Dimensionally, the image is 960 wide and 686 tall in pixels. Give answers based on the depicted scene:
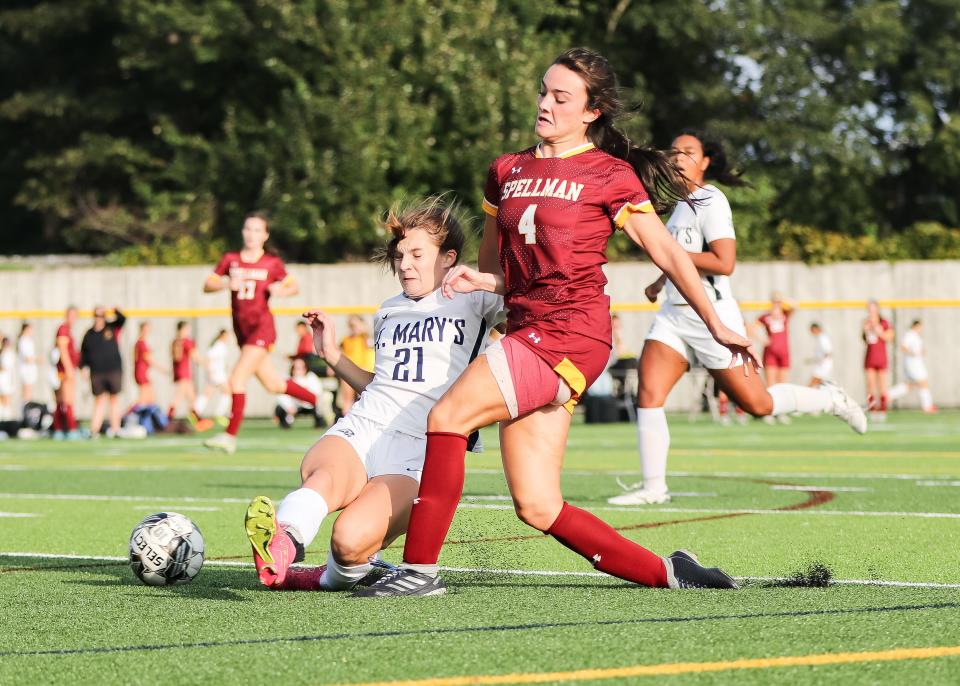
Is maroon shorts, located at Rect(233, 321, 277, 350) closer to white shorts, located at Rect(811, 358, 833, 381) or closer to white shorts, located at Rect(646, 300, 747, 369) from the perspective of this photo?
white shorts, located at Rect(646, 300, 747, 369)

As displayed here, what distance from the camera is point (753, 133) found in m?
37.1

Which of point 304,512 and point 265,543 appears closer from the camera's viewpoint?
point 265,543

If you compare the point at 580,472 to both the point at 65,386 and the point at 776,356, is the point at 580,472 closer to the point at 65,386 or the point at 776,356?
the point at 65,386

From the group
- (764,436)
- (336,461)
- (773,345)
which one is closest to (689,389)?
(773,345)

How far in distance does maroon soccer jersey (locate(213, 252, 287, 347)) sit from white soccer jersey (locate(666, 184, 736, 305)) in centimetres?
598

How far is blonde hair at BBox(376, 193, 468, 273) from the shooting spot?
636cm

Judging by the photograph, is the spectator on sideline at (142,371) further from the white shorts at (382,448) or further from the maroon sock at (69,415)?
the white shorts at (382,448)

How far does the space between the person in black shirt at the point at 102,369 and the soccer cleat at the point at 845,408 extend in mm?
15019

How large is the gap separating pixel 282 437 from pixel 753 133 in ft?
61.8

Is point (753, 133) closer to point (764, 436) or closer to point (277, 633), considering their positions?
point (764, 436)

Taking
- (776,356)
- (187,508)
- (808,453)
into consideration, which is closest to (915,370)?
(776,356)

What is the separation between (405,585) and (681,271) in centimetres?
145

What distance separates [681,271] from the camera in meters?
5.57

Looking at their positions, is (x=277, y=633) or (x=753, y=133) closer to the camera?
(x=277, y=633)
